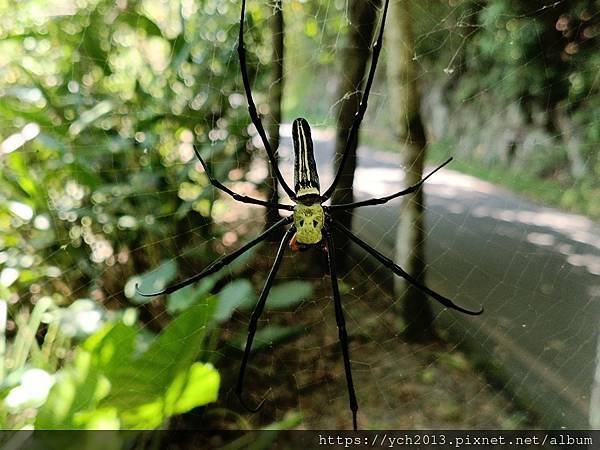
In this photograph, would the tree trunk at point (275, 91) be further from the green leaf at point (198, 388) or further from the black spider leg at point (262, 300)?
the green leaf at point (198, 388)

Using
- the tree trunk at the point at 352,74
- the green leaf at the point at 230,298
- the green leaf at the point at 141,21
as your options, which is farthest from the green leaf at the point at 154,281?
the green leaf at the point at 141,21

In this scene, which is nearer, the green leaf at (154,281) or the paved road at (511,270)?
the green leaf at (154,281)

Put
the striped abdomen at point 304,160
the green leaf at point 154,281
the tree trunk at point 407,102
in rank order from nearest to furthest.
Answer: the striped abdomen at point 304,160 < the green leaf at point 154,281 < the tree trunk at point 407,102

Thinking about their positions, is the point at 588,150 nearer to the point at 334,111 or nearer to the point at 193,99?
the point at 334,111

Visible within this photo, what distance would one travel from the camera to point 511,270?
157cm

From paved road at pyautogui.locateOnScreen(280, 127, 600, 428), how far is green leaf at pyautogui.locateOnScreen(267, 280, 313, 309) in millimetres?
386

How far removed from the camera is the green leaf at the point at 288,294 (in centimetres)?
130

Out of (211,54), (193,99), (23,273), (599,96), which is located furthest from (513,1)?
(23,273)

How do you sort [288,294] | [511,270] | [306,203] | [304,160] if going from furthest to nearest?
1. [511,270]
2. [288,294]
3. [306,203]
4. [304,160]

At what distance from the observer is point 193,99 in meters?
1.59

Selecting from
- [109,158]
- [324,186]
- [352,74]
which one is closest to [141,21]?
[109,158]

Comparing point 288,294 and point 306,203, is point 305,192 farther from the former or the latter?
point 288,294

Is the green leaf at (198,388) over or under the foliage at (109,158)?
under

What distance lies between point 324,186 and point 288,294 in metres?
0.50
